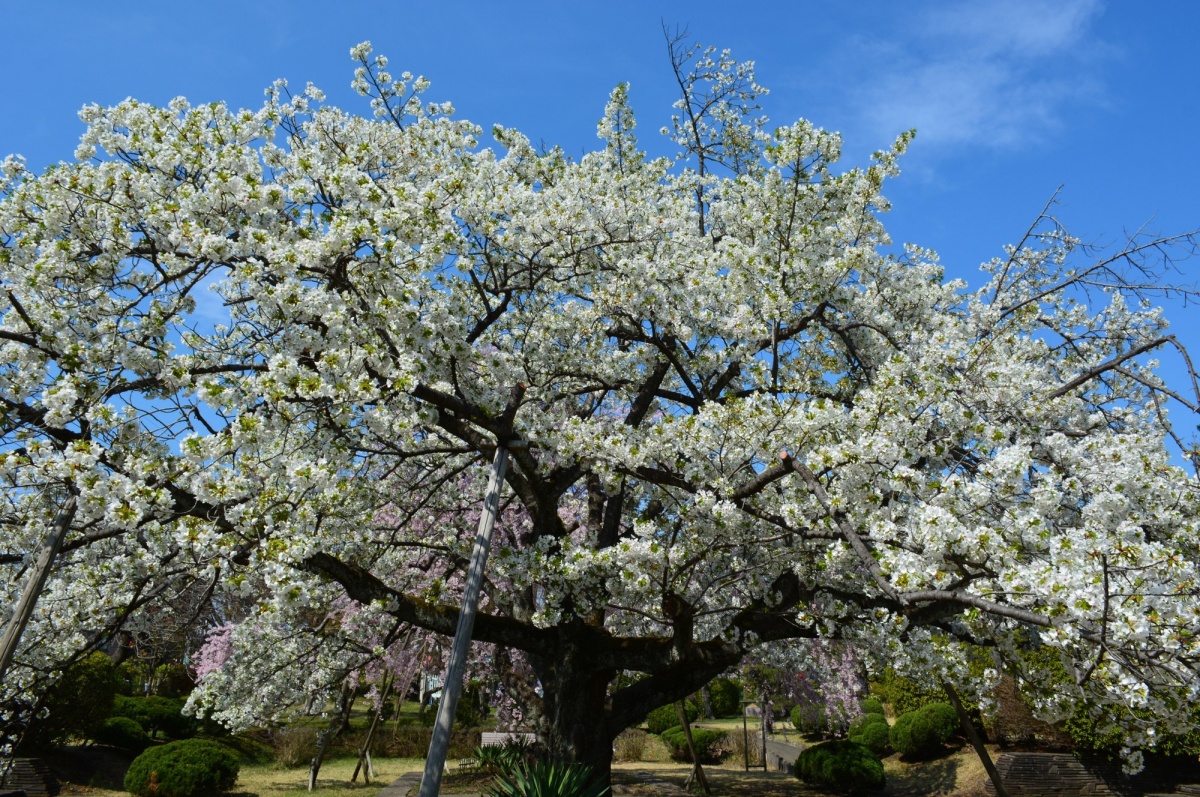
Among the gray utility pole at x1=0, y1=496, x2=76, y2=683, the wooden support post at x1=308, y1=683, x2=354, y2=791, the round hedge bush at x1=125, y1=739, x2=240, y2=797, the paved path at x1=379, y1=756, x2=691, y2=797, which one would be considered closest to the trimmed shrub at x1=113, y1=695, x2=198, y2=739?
the wooden support post at x1=308, y1=683, x2=354, y2=791

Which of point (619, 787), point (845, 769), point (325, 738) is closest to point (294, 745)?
point (325, 738)

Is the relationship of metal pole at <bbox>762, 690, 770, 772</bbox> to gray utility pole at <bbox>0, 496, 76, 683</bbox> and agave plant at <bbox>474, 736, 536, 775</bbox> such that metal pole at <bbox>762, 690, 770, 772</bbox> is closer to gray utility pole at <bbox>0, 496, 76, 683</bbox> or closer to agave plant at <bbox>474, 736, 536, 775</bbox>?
agave plant at <bbox>474, 736, 536, 775</bbox>

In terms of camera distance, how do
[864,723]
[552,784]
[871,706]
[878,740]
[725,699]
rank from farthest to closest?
1. [725,699]
2. [871,706]
3. [864,723]
4. [878,740]
5. [552,784]

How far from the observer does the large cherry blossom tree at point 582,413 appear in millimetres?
4945

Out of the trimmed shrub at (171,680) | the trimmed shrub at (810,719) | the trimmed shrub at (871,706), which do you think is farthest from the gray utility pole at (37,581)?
the trimmed shrub at (871,706)

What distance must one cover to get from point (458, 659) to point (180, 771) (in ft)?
30.7

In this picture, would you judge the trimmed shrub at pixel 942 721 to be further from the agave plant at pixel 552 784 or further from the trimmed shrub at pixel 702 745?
the agave plant at pixel 552 784

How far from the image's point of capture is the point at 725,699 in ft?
95.8

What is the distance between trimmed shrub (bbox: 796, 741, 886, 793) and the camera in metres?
13.2

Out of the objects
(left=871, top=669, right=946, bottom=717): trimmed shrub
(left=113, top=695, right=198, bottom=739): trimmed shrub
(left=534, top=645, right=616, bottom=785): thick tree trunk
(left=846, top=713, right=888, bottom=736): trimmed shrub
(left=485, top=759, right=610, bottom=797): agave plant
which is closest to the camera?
(left=485, top=759, right=610, bottom=797): agave plant

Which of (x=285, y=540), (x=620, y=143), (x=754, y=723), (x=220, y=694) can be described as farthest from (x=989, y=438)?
(x=754, y=723)

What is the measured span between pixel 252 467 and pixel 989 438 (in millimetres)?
5914

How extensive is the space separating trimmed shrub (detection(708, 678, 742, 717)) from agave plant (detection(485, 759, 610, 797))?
21.0m

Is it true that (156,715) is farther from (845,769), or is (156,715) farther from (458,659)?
(458,659)
